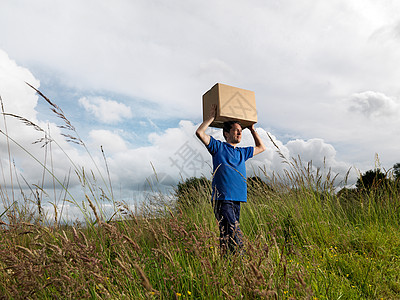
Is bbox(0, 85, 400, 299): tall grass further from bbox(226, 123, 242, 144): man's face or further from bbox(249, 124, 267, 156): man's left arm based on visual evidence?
bbox(226, 123, 242, 144): man's face

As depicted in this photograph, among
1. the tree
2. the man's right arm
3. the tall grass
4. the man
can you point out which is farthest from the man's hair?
the tree

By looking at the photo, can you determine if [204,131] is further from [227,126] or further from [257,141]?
[257,141]

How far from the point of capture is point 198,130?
352cm

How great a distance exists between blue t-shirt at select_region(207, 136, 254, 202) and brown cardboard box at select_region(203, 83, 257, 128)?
40 cm

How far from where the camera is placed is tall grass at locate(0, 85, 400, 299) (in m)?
1.70

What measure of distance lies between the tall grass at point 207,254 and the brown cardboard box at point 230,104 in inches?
42.7

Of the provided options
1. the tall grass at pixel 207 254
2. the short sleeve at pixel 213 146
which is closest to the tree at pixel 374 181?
the tall grass at pixel 207 254

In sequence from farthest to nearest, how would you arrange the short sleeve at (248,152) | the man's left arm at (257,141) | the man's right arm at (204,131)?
the man's left arm at (257,141), the short sleeve at (248,152), the man's right arm at (204,131)

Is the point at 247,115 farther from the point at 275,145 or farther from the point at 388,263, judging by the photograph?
the point at 388,263

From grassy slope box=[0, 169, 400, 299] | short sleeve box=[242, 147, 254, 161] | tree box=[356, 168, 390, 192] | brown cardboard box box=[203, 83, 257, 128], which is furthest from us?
tree box=[356, 168, 390, 192]

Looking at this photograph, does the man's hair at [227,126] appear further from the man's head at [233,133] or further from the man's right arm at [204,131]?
the man's right arm at [204,131]

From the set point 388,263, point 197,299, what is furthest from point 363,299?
point 197,299

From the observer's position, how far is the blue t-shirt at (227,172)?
3.31m

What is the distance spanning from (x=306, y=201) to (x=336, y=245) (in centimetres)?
78
